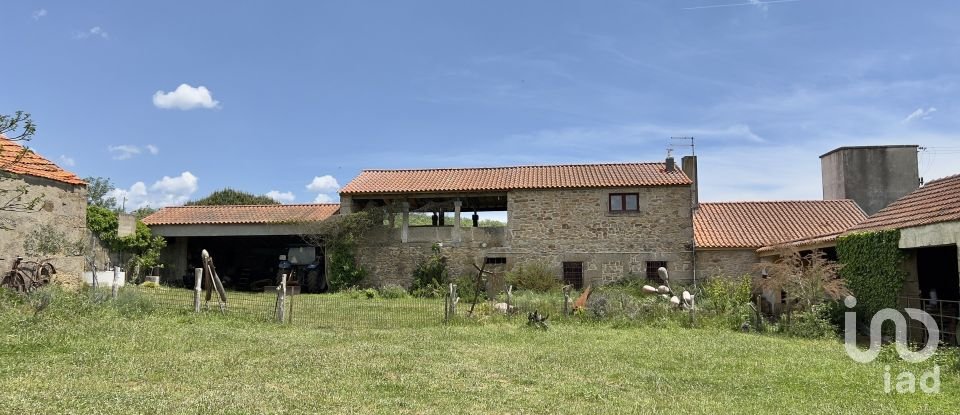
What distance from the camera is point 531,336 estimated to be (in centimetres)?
1191

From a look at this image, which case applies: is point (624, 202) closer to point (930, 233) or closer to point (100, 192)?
point (930, 233)

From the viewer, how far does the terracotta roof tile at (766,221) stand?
869 inches

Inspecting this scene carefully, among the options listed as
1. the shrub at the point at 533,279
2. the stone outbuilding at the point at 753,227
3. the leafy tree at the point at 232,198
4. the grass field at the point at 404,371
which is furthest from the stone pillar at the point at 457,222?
the leafy tree at the point at 232,198

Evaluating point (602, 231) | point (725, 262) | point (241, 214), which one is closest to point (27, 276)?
point (241, 214)

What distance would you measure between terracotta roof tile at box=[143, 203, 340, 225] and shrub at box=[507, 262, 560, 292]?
300 inches

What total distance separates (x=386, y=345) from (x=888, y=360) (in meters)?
7.66

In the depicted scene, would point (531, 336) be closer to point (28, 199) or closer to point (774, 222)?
point (28, 199)

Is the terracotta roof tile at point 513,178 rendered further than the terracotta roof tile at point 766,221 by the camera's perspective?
Yes

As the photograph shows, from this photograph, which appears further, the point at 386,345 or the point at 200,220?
the point at 200,220

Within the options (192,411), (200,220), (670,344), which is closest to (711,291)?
(670,344)

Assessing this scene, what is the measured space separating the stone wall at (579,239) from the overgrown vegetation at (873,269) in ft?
27.5

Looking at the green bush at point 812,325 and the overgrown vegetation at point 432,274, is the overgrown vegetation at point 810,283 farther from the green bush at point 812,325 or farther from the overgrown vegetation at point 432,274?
the overgrown vegetation at point 432,274

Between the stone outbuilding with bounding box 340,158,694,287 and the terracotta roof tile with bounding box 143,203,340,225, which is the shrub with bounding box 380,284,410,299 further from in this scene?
the terracotta roof tile with bounding box 143,203,340,225

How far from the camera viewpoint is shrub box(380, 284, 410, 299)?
2156 cm
